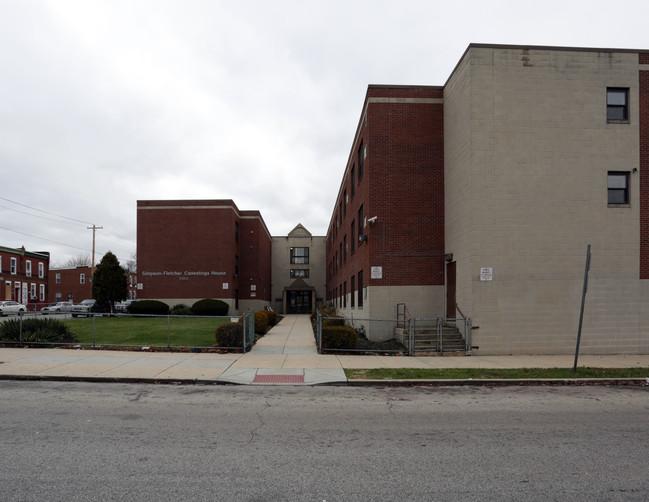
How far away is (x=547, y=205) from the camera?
15.8 metres

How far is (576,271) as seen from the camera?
51.6ft

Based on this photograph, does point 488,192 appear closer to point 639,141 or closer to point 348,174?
point 639,141

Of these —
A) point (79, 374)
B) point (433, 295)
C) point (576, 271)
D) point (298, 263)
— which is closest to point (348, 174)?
point (433, 295)

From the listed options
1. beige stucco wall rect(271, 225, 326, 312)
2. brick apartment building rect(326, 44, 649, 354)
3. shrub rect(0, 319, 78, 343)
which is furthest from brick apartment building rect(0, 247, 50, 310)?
brick apartment building rect(326, 44, 649, 354)

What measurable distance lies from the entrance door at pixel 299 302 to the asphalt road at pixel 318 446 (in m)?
49.0

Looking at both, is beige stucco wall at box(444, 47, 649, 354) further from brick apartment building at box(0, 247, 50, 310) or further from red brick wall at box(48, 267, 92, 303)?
red brick wall at box(48, 267, 92, 303)

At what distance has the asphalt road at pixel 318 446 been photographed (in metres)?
4.49

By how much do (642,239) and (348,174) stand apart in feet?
55.2

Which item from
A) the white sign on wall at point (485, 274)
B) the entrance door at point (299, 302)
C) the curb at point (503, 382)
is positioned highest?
the white sign on wall at point (485, 274)

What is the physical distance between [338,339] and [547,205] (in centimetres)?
884

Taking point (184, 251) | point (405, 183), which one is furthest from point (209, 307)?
point (405, 183)

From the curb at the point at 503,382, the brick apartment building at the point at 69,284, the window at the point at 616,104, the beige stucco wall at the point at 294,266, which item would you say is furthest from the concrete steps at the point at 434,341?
the brick apartment building at the point at 69,284

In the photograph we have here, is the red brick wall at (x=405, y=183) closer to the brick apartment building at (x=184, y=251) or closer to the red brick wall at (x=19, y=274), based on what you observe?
the brick apartment building at (x=184, y=251)

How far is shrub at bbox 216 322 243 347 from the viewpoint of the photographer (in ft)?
49.1
